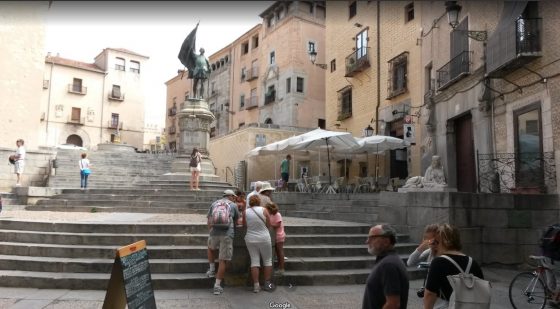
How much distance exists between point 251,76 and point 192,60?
19.7 metres

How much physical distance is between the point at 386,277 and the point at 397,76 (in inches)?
744

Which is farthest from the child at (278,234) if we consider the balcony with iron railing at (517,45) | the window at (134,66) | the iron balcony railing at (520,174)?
the window at (134,66)

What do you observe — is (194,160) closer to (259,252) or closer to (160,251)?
(160,251)

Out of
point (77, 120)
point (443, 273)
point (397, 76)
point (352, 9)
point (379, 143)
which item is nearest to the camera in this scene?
point (443, 273)

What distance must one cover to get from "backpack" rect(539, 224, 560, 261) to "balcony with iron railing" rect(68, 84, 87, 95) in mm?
Result: 47375

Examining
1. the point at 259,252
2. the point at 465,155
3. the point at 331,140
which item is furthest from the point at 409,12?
the point at 259,252

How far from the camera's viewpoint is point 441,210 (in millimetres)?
9172

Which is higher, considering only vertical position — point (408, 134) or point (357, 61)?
point (357, 61)

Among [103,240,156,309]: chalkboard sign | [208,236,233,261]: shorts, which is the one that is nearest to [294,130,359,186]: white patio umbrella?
[208,236,233,261]: shorts

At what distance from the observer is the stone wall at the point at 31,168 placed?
17078mm

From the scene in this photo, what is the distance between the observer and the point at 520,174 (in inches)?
428

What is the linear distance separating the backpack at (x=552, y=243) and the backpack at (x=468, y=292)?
3164 millimetres

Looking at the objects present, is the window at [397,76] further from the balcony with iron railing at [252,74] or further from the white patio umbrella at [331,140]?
the balcony with iron railing at [252,74]

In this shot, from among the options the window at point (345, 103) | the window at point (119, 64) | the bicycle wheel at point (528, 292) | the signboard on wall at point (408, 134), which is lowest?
the bicycle wheel at point (528, 292)
